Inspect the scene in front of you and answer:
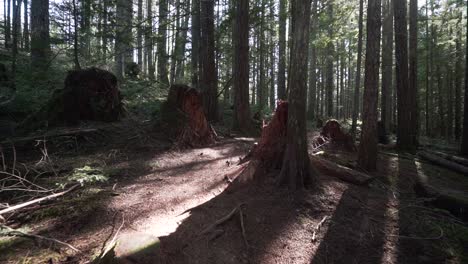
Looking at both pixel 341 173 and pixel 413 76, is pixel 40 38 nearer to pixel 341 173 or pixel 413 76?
pixel 341 173

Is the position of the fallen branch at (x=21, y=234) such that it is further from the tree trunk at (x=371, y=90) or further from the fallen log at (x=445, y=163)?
the fallen log at (x=445, y=163)

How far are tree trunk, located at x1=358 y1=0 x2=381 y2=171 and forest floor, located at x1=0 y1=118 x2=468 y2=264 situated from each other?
2.84 ft

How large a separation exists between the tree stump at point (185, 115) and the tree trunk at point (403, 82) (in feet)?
22.6

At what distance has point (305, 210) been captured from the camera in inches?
181

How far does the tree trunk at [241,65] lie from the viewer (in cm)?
1051

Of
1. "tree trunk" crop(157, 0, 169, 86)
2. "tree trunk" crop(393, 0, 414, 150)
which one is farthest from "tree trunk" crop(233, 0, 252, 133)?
"tree trunk" crop(393, 0, 414, 150)

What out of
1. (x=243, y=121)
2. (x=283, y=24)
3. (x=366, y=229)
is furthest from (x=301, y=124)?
(x=283, y=24)

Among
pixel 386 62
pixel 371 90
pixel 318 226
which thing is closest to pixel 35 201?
pixel 318 226

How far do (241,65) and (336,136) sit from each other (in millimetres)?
4105

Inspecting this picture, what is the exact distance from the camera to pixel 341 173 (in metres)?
5.99

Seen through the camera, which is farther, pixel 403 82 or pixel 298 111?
pixel 403 82

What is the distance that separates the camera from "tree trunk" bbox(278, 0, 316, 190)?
4922mm

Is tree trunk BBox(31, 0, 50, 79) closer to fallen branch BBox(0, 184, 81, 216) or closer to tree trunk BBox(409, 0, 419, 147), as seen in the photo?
fallen branch BBox(0, 184, 81, 216)

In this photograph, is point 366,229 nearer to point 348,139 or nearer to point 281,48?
point 348,139
